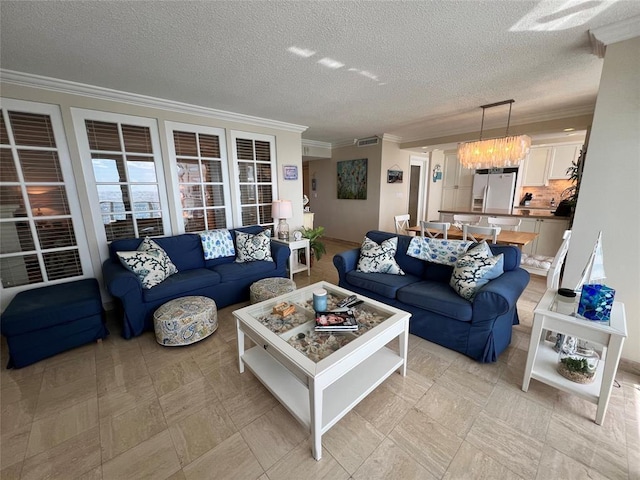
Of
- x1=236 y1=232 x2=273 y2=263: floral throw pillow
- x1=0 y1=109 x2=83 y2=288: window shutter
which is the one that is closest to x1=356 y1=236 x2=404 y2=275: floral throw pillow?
x1=236 y1=232 x2=273 y2=263: floral throw pillow

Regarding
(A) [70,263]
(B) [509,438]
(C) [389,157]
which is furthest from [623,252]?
(A) [70,263]

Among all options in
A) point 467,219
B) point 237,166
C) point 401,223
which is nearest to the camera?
point 237,166

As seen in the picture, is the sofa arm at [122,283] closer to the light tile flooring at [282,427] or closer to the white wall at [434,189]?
the light tile flooring at [282,427]

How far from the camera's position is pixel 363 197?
557cm

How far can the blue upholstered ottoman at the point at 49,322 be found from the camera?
75.1 inches

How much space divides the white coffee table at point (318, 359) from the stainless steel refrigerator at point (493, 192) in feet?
17.8

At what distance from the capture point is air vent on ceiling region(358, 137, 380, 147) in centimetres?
509

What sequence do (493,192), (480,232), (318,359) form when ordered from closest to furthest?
(318,359)
(480,232)
(493,192)

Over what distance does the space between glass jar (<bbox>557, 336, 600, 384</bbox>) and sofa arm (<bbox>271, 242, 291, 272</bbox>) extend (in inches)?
Answer: 106

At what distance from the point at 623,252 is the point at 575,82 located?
71.2 inches

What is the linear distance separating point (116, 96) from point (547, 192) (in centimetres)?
794

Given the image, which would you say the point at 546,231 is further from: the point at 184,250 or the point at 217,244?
A: the point at 184,250

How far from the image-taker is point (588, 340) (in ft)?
4.79

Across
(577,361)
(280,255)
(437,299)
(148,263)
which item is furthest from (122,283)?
(577,361)
